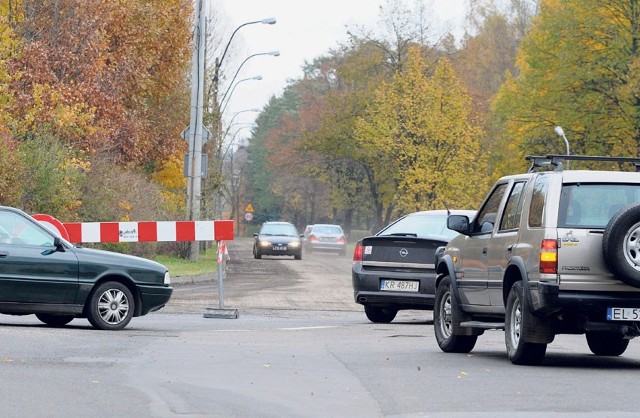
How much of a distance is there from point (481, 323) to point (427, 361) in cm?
92

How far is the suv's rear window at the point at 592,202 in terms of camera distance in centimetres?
1238

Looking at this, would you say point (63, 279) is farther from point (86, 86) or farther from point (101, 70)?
point (101, 70)

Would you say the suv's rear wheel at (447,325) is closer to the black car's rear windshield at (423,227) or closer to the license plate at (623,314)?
the license plate at (623,314)

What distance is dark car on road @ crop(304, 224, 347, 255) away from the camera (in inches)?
2657

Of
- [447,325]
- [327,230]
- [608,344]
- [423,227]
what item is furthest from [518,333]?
[327,230]

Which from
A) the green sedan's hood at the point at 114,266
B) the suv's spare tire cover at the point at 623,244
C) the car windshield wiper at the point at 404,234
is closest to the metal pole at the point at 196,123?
the car windshield wiper at the point at 404,234

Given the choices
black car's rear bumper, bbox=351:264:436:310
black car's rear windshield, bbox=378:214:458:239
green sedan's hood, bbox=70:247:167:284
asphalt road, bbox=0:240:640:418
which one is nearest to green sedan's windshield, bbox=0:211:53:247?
green sedan's hood, bbox=70:247:167:284

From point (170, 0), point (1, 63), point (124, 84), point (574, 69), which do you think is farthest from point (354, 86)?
point (1, 63)

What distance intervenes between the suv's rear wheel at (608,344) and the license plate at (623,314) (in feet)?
8.35

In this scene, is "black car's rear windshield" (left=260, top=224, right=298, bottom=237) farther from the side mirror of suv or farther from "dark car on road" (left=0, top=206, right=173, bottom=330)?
the side mirror of suv

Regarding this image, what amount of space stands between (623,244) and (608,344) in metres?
3.10

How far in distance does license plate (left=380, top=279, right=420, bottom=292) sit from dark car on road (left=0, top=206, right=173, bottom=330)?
12.2 ft

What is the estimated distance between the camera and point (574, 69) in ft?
193

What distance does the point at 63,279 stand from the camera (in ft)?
55.1
